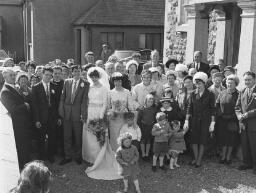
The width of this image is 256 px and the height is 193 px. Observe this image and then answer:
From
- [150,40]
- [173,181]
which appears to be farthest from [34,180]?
[150,40]

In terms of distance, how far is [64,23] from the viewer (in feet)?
69.5

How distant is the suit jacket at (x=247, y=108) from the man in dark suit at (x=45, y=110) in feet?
10.9

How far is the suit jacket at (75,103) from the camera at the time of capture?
21.0 feet

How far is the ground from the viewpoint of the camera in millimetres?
5602

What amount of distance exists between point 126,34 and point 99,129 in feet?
50.9

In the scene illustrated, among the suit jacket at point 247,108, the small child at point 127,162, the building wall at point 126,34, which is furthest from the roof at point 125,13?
the small child at point 127,162

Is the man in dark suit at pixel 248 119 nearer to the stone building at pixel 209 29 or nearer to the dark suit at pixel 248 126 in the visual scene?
the dark suit at pixel 248 126

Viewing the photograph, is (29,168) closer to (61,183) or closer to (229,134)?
(61,183)

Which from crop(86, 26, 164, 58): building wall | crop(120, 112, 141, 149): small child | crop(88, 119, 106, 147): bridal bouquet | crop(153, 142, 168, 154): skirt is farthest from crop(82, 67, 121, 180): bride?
crop(86, 26, 164, 58): building wall

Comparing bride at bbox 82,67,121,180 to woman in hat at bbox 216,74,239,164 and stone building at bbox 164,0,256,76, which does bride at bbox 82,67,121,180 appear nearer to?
woman in hat at bbox 216,74,239,164

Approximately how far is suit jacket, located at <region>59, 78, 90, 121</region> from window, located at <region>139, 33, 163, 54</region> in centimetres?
1568

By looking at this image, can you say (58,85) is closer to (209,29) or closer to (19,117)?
(19,117)

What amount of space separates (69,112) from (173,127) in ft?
6.26

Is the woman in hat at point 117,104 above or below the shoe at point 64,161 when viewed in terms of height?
above
